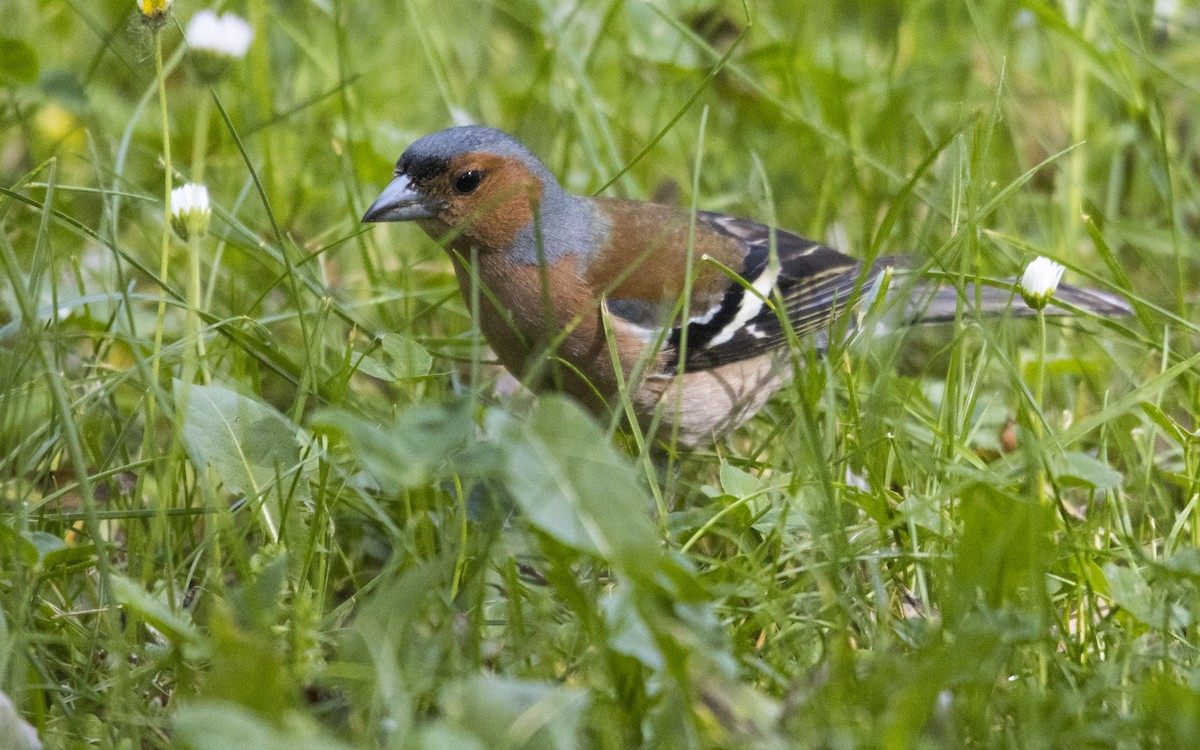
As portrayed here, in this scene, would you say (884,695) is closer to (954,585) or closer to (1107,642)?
(954,585)

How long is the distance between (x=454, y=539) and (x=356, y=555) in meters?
0.61

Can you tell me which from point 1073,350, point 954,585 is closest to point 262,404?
point 954,585

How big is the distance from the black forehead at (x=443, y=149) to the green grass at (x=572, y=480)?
1.33 ft

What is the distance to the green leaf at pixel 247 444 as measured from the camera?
2393 mm

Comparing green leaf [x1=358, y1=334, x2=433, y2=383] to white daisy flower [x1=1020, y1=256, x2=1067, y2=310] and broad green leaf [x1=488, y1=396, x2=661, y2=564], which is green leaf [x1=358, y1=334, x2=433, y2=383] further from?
white daisy flower [x1=1020, y1=256, x2=1067, y2=310]

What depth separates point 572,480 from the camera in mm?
1741

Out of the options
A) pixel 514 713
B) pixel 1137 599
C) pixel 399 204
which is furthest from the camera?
pixel 399 204

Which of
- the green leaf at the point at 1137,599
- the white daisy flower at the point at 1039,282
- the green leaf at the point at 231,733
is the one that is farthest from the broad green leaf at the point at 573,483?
the white daisy flower at the point at 1039,282

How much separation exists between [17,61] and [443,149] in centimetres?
140

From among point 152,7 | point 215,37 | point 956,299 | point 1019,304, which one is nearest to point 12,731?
point 152,7

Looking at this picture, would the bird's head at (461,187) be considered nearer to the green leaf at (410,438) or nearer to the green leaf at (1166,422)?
the green leaf at (410,438)

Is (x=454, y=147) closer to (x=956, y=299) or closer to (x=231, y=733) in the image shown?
(x=956, y=299)

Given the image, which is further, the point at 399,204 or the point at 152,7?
the point at 399,204

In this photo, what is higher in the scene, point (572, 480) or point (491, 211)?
point (491, 211)
